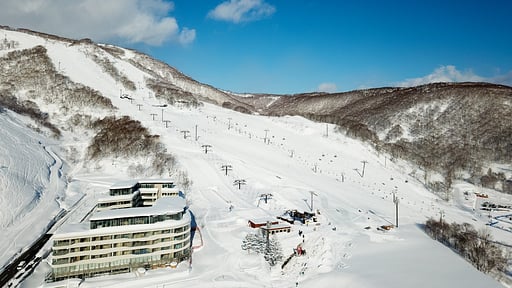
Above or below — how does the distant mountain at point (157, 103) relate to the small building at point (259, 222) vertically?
above

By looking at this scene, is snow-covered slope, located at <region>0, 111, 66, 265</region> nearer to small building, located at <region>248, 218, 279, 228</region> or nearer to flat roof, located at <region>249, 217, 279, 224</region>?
small building, located at <region>248, 218, 279, 228</region>

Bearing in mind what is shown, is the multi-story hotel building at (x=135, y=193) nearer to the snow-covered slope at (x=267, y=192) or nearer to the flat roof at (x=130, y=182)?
the flat roof at (x=130, y=182)

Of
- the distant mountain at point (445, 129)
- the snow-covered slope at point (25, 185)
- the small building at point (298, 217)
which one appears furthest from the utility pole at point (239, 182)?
the distant mountain at point (445, 129)

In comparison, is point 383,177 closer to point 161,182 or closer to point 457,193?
point 457,193

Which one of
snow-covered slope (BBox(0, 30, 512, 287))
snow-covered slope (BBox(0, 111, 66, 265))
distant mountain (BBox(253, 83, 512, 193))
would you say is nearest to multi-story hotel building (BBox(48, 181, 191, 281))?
snow-covered slope (BBox(0, 30, 512, 287))

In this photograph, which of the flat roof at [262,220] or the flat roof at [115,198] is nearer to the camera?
the flat roof at [115,198]

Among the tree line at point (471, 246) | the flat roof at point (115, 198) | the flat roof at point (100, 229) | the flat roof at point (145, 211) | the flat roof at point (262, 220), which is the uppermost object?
the flat roof at point (145, 211)

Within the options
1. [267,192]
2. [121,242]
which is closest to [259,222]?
[267,192]
